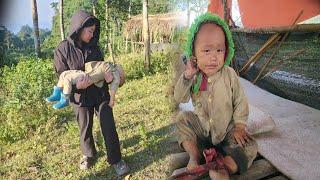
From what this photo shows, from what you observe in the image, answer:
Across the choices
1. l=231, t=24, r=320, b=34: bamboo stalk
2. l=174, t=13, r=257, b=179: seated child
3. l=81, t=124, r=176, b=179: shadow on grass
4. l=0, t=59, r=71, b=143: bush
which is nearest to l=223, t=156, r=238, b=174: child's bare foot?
l=174, t=13, r=257, b=179: seated child

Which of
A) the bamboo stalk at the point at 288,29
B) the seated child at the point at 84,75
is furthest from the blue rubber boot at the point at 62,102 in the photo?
the bamboo stalk at the point at 288,29

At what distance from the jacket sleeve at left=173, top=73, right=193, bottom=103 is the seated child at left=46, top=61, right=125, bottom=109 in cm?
12

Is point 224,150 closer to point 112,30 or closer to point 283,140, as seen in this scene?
point 283,140

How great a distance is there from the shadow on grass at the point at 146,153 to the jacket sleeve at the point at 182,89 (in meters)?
0.09

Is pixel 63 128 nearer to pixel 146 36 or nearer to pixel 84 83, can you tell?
pixel 84 83

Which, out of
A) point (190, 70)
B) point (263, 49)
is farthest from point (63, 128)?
point (263, 49)

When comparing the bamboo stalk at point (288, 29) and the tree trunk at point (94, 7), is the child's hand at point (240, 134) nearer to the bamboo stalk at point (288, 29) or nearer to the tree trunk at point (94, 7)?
the bamboo stalk at point (288, 29)

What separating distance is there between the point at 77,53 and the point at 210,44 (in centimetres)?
25

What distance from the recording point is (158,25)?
27.8 inches

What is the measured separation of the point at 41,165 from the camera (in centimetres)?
87

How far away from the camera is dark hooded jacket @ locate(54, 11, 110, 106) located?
75cm

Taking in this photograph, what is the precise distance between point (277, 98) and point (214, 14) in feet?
0.99

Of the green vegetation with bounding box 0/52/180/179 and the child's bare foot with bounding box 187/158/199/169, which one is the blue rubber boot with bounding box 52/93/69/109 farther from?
the child's bare foot with bounding box 187/158/199/169

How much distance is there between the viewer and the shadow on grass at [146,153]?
815 millimetres
